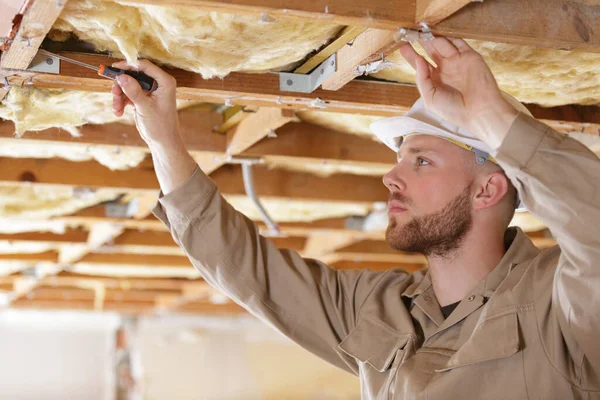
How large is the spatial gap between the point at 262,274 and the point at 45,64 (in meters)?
0.72

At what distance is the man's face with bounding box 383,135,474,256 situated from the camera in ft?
5.71

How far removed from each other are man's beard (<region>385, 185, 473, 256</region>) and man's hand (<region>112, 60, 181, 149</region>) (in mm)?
554

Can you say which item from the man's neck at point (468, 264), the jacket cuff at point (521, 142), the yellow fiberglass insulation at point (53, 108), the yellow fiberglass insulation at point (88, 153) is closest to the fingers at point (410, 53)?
the jacket cuff at point (521, 142)

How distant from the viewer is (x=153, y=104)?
66.0 inches

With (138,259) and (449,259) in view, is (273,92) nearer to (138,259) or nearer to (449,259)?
(449,259)

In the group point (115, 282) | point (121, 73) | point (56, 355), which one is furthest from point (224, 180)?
point (56, 355)

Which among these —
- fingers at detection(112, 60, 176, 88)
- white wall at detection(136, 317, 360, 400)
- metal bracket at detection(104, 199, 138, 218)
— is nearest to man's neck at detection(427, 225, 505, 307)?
fingers at detection(112, 60, 176, 88)

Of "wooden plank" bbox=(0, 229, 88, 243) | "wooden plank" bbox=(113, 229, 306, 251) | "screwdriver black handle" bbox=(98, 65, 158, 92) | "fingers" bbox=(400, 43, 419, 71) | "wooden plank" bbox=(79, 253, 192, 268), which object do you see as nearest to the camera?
"fingers" bbox=(400, 43, 419, 71)

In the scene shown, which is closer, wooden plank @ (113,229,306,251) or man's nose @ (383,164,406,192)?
man's nose @ (383,164,406,192)

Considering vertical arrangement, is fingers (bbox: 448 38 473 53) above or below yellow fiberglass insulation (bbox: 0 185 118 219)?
above

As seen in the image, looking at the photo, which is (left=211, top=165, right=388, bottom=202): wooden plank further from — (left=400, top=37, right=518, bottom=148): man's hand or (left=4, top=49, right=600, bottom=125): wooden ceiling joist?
(left=400, top=37, right=518, bottom=148): man's hand

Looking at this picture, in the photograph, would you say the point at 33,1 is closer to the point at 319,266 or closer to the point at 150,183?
the point at 319,266

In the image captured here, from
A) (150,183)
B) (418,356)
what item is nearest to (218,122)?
(150,183)

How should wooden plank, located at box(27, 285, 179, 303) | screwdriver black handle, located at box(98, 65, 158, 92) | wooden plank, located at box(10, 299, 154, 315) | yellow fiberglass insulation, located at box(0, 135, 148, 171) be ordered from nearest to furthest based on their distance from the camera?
screwdriver black handle, located at box(98, 65, 158, 92), yellow fiberglass insulation, located at box(0, 135, 148, 171), wooden plank, located at box(27, 285, 179, 303), wooden plank, located at box(10, 299, 154, 315)
